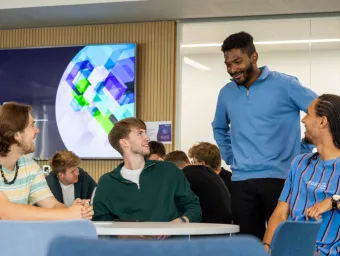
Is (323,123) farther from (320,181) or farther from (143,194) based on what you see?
(143,194)

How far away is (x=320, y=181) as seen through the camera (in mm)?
3035

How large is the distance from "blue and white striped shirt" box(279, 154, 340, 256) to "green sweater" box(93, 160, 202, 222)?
925 mm

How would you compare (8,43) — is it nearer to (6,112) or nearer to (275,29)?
(275,29)

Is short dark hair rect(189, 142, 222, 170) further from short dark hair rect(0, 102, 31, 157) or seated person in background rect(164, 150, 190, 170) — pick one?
short dark hair rect(0, 102, 31, 157)

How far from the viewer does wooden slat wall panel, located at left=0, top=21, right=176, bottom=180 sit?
328 inches

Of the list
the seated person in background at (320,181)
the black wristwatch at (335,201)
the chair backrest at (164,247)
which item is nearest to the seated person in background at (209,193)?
the seated person in background at (320,181)

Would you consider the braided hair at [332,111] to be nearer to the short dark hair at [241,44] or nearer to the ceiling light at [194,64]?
the short dark hair at [241,44]

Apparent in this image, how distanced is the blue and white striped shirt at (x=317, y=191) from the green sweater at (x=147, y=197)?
3.03 feet

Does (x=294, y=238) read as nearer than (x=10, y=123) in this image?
Yes

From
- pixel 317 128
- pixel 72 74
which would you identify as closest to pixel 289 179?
pixel 317 128

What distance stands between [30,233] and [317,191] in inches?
59.4

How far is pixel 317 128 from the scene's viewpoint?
121 inches

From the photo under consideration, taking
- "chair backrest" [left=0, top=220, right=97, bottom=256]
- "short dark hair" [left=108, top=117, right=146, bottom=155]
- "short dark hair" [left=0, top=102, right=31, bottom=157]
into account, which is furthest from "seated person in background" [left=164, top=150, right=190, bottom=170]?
"chair backrest" [left=0, top=220, right=97, bottom=256]

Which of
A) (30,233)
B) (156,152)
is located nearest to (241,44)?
(30,233)
